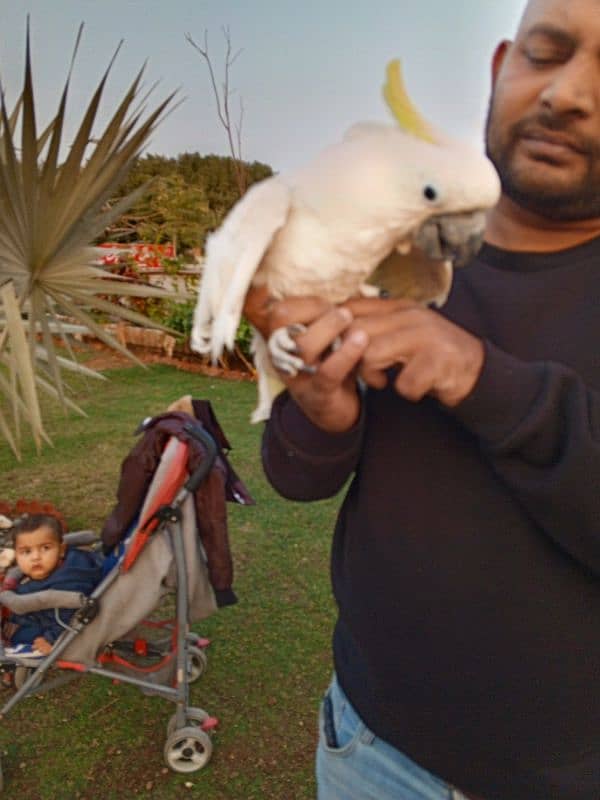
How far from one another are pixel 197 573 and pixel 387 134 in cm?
144

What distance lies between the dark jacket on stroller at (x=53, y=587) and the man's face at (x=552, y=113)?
1594 millimetres

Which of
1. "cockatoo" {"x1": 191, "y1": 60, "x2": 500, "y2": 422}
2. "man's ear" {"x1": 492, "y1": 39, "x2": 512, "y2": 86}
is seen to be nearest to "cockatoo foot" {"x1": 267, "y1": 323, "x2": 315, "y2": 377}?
"cockatoo" {"x1": 191, "y1": 60, "x2": 500, "y2": 422}

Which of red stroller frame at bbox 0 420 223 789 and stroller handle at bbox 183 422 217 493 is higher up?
stroller handle at bbox 183 422 217 493

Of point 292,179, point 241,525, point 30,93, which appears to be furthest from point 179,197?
point 292,179

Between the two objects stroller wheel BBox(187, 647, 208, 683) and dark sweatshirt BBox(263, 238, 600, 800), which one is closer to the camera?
dark sweatshirt BBox(263, 238, 600, 800)

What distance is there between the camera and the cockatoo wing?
798 millimetres

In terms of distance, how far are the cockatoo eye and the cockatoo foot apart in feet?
0.69

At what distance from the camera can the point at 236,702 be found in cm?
216

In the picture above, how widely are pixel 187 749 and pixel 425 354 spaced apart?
1.63m

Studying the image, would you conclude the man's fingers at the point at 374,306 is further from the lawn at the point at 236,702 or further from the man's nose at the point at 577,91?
the lawn at the point at 236,702

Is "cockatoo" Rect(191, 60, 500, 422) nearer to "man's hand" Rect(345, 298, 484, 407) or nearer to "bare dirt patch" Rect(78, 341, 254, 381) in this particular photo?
"man's hand" Rect(345, 298, 484, 407)

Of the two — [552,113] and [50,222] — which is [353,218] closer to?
[552,113]

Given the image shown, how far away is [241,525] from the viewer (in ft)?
10.9

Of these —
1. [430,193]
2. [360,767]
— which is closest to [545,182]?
[430,193]
